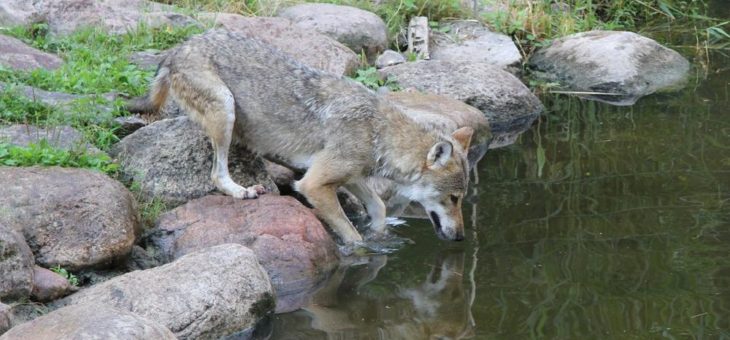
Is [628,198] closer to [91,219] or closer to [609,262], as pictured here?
[609,262]

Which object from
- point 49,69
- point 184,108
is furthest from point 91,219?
point 49,69

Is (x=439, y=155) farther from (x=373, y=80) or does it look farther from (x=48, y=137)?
(x=373, y=80)

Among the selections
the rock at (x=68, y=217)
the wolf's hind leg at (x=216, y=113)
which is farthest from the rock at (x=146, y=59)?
the rock at (x=68, y=217)

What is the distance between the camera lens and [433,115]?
11492mm

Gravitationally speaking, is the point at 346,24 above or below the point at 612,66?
above

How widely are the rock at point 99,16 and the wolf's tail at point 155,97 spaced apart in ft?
8.67

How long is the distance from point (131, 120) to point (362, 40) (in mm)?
4448

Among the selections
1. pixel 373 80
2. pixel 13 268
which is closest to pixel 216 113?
pixel 13 268

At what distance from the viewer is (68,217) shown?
7.81 m

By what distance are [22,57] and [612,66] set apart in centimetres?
732

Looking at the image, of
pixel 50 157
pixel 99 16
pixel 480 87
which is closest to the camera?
pixel 50 157

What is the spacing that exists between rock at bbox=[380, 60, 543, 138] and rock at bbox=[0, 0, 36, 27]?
403 centimetres

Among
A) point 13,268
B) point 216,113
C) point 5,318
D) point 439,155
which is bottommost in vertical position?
point 439,155

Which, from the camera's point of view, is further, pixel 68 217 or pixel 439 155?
pixel 439 155
